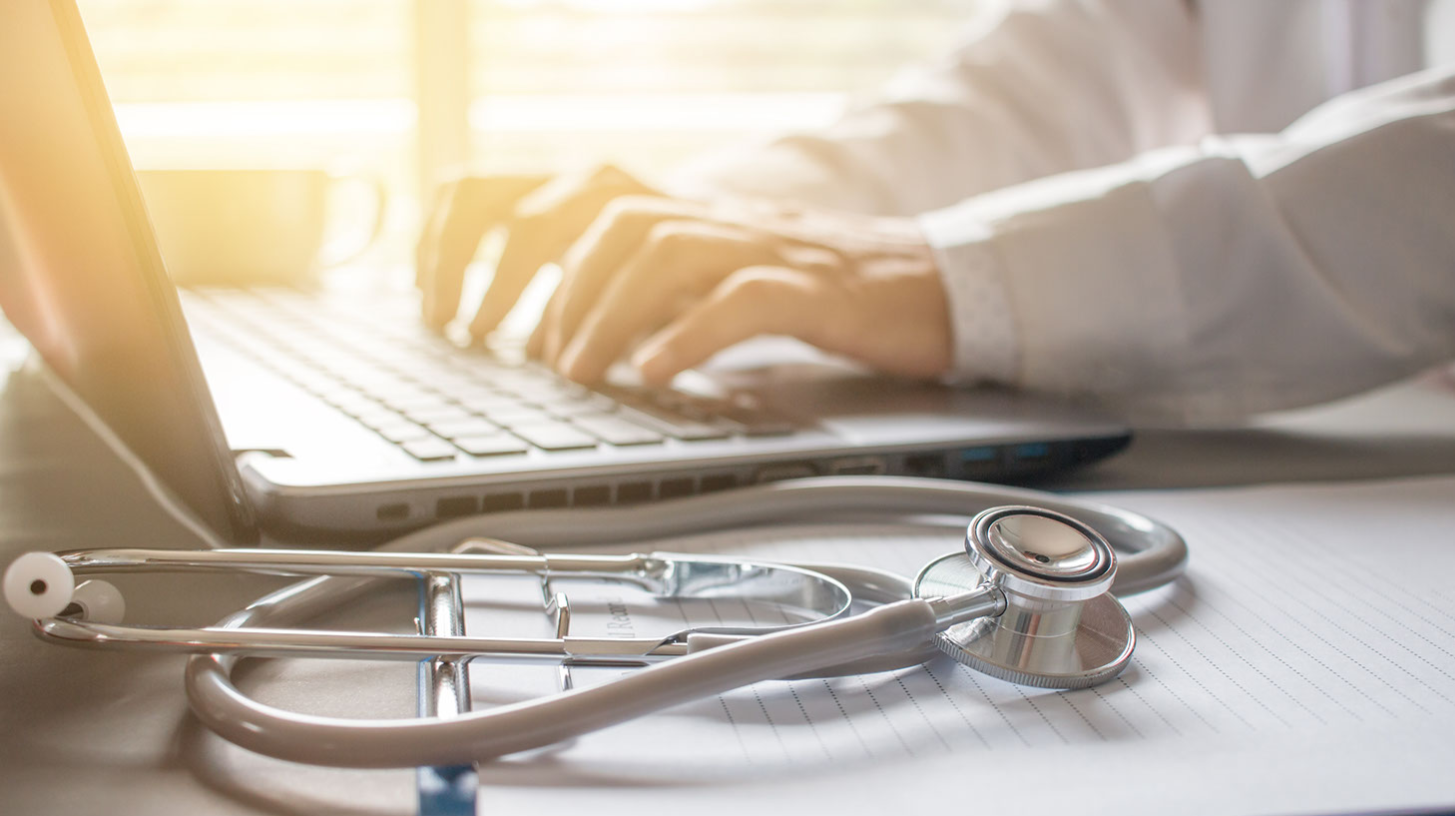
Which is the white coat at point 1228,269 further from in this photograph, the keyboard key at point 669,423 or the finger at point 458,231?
the finger at point 458,231

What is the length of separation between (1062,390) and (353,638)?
1.38 ft

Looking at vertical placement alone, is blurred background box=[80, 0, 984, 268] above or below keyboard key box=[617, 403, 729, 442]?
above

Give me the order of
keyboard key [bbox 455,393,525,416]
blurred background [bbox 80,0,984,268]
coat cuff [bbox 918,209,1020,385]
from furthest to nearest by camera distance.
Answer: blurred background [bbox 80,0,984,268], coat cuff [bbox 918,209,1020,385], keyboard key [bbox 455,393,525,416]

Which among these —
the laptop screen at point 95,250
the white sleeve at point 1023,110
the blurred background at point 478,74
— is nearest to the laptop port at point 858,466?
the laptop screen at point 95,250

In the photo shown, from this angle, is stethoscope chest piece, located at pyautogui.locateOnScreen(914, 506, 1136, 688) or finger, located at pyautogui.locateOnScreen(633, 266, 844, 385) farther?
finger, located at pyautogui.locateOnScreen(633, 266, 844, 385)

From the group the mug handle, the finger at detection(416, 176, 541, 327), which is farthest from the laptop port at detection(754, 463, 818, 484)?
the mug handle

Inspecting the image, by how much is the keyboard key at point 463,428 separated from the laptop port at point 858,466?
0.13m

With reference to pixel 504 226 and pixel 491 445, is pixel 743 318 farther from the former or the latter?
pixel 504 226

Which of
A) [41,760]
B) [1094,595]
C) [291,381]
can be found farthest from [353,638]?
[291,381]

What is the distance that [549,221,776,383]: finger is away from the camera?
53cm

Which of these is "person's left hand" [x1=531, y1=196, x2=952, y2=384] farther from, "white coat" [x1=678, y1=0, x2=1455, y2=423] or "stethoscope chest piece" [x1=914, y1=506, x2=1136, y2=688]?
"stethoscope chest piece" [x1=914, y1=506, x2=1136, y2=688]

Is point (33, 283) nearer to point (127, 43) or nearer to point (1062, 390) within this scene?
point (1062, 390)

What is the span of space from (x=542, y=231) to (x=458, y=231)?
80 millimetres

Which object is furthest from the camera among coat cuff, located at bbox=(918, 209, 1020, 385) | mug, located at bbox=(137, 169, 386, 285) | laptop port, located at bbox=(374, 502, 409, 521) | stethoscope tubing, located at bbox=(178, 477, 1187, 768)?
mug, located at bbox=(137, 169, 386, 285)
